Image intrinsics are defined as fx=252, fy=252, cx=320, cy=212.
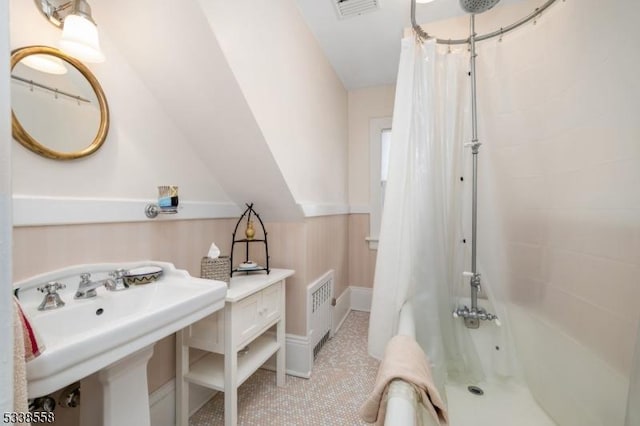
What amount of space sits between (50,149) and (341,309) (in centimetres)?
228

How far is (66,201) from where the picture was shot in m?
0.89

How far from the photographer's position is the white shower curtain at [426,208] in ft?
4.20

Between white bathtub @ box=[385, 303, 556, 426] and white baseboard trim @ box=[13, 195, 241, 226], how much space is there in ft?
4.12

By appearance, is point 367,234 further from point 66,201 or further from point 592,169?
point 66,201

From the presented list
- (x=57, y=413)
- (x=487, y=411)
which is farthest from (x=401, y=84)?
(x=57, y=413)

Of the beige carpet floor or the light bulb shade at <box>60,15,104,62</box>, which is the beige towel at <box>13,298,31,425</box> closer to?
the light bulb shade at <box>60,15,104,62</box>

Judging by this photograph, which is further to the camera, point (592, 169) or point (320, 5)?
point (320, 5)

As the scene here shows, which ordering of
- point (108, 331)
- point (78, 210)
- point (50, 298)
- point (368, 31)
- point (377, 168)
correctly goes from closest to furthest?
point (108, 331) → point (50, 298) → point (78, 210) → point (368, 31) → point (377, 168)

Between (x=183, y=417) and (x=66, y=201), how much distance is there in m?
1.13

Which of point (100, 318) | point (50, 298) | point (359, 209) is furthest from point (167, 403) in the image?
point (359, 209)

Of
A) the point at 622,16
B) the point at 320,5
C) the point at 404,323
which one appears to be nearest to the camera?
the point at 622,16

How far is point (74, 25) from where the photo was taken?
845 mm

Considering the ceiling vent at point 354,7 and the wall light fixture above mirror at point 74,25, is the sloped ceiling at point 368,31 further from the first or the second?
the wall light fixture above mirror at point 74,25

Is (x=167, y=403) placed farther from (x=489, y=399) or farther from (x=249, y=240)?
(x=489, y=399)
